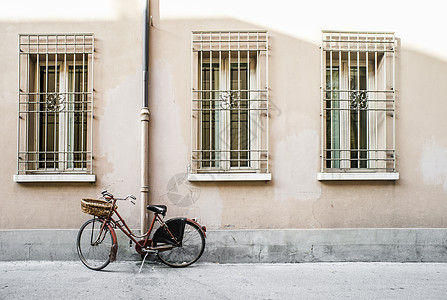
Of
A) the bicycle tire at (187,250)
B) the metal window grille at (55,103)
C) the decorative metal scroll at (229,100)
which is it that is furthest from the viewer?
the decorative metal scroll at (229,100)

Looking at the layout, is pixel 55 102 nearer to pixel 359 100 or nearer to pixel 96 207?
pixel 96 207

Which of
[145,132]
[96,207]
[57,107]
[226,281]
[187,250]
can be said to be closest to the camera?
[226,281]

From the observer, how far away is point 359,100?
5918 millimetres

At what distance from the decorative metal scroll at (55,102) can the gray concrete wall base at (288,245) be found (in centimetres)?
191

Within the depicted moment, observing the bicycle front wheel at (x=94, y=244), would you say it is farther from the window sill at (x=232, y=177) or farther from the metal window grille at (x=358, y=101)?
the metal window grille at (x=358, y=101)

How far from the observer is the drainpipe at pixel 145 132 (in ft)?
18.2

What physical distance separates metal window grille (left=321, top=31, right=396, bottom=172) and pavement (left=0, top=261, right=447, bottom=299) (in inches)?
61.5

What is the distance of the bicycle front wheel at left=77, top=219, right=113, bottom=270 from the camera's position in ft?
17.1

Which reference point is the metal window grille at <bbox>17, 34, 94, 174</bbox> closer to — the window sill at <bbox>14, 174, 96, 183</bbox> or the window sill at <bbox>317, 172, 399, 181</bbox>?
the window sill at <bbox>14, 174, 96, 183</bbox>

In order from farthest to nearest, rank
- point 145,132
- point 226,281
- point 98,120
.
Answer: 1. point 98,120
2. point 145,132
3. point 226,281

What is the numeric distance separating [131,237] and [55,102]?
98.7 inches

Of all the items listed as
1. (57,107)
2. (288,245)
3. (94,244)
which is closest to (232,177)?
(288,245)

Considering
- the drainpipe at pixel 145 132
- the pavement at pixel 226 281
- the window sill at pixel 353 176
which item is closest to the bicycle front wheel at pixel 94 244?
the pavement at pixel 226 281

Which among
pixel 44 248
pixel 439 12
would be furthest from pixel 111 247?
pixel 439 12
